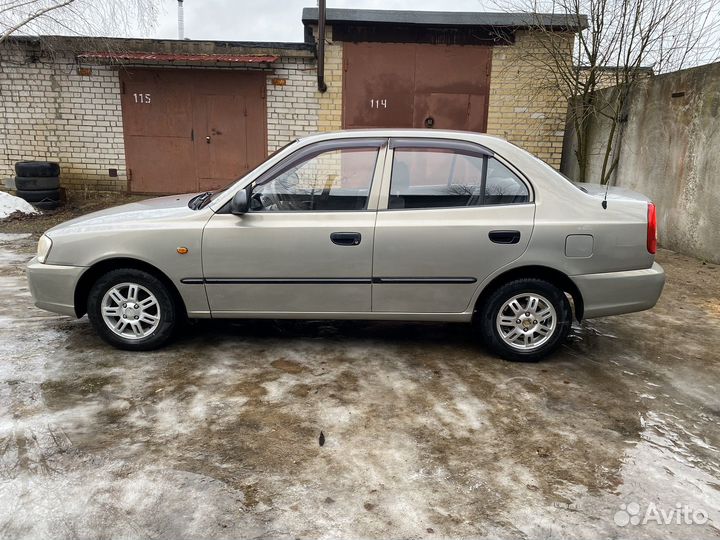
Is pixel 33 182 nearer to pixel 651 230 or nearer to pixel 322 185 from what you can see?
pixel 322 185

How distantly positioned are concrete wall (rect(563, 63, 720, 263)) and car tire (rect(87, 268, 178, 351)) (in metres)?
6.75

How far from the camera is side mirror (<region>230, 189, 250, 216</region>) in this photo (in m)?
3.77

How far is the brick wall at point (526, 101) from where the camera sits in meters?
10.6

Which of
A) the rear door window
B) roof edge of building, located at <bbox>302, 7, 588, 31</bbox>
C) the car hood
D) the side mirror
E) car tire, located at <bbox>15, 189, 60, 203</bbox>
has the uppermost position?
roof edge of building, located at <bbox>302, 7, 588, 31</bbox>

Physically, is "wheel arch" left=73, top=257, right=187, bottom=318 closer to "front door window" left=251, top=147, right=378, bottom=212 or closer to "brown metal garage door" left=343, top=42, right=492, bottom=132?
"front door window" left=251, top=147, right=378, bottom=212

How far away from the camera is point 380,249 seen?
3.87 m

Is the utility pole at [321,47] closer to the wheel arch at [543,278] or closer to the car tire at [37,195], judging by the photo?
the car tire at [37,195]

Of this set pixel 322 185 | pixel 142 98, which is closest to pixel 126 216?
pixel 322 185

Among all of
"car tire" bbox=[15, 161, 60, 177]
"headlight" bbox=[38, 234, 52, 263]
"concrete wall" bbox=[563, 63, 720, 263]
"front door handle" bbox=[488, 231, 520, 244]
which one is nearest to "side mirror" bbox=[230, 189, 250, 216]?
"headlight" bbox=[38, 234, 52, 263]

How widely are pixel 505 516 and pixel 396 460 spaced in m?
0.61

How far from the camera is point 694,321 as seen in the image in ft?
16.9

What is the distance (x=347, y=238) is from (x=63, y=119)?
975cm

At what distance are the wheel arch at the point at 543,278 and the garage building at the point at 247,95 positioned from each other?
7686 millimetres

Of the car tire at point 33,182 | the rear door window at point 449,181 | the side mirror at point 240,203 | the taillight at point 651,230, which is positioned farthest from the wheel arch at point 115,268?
the car tire at point 33,182
